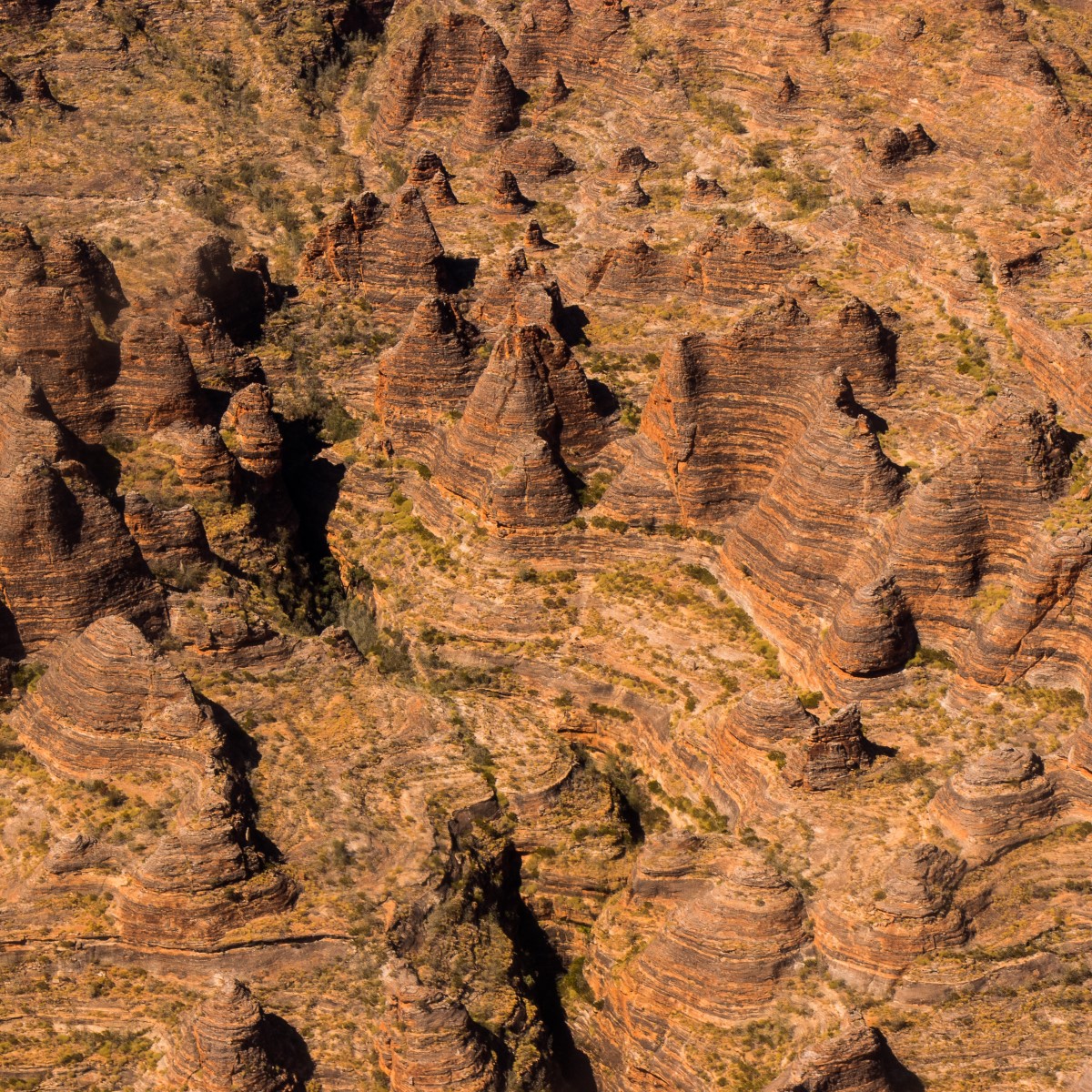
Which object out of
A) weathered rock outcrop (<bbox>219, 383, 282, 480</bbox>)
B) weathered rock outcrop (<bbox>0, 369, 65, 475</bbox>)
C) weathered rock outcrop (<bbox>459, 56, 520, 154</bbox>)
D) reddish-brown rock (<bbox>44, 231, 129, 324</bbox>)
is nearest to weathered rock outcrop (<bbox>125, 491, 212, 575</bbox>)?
weathered rock outcrop (<bbox>0, 369, 65, 475</bbox>)

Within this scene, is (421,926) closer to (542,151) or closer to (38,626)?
(38,626)

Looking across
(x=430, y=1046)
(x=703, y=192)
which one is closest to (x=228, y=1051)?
(x=430, y=1046)

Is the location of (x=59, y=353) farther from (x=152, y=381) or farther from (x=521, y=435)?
(x=521, y=435)

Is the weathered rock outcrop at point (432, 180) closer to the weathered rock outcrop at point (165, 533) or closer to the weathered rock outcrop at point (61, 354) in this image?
the weathered rock outcrop at point (61, 354)

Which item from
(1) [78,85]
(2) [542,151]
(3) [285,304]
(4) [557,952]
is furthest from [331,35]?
(4) [557,952]

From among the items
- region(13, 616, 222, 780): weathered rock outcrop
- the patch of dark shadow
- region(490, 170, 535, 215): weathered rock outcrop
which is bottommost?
region(13, 616, 222, 780): weathered rock outcrop

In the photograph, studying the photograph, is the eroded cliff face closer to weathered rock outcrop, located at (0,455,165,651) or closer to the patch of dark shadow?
weathered rock outcrop, located at (0,455,165,651)

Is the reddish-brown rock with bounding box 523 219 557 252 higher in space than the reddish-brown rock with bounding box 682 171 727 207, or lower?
lower
